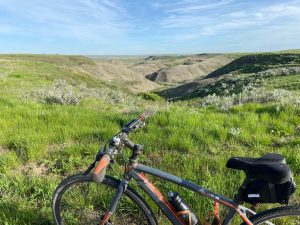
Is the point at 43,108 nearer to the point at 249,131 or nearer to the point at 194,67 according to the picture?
the point at 249,131

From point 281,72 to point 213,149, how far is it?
98.0ft

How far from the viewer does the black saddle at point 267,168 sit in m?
3.29

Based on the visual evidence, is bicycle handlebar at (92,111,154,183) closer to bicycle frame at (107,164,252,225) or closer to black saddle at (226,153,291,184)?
bicycle frame at (107,164,252,225)

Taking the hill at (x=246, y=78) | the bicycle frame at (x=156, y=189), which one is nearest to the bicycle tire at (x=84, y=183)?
the bicycle frame at (x=156, y=189)

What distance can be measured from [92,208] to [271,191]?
9.31 ft

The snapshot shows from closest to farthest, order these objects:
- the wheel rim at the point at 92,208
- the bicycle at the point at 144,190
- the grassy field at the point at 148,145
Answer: the bicycle at the point at 144,190, the wheel rim at the point at 92,208, the grassy field at the point at 148,145

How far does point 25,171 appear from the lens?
22.1ft

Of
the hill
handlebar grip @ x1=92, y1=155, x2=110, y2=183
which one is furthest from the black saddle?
the hill

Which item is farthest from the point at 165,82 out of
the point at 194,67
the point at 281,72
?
the point at 281,72

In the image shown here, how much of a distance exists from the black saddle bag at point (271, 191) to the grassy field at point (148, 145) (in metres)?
1.69

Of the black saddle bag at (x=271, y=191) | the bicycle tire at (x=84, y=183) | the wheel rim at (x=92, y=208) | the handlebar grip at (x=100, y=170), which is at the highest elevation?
the handlebar grip at (x=100, y=170)

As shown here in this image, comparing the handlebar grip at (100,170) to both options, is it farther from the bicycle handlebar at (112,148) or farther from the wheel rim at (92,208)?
the wheel rim at (92,208)

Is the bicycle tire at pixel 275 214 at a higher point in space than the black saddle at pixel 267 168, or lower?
lower

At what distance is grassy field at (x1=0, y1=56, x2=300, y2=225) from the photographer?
5583 mm
